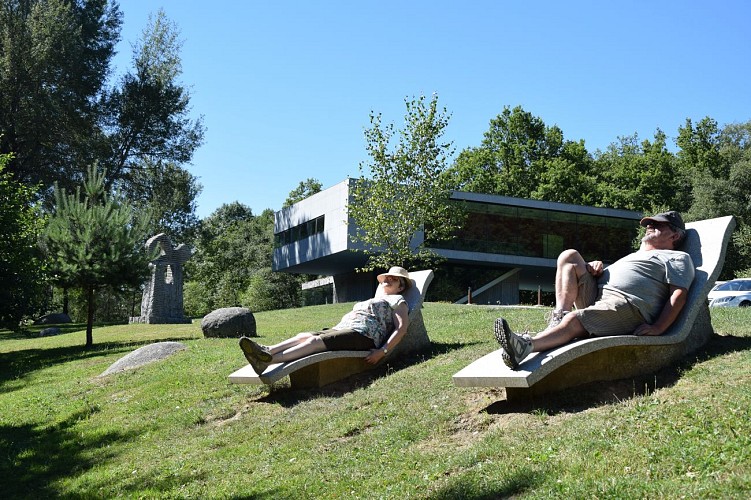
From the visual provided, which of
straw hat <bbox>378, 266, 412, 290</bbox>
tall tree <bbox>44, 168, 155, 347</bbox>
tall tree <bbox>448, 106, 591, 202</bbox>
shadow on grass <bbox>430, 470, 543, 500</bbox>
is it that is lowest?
shadow on grass <bbox>430, 470, 543, 500</bbox>

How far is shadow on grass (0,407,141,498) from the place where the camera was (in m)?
8.66

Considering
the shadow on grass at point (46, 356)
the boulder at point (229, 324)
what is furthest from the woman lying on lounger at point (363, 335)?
the shadow on grass at point (46, 356)

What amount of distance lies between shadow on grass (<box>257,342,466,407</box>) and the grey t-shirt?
3.51 meters

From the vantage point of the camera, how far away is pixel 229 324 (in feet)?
65.4

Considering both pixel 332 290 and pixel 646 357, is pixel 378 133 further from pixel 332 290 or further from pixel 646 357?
pixel 646 357

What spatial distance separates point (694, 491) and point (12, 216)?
23.1m

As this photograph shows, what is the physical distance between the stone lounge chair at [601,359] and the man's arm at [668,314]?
0.09 m

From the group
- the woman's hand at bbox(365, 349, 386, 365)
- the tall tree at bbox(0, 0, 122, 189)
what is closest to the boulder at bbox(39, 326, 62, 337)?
the tall tree at bbox(0, 0, 122, 189)

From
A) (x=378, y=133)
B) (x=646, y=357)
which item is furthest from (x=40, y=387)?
(x=378, y=133)

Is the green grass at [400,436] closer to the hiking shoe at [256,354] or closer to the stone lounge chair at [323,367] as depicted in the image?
the stone lounge chair at [323,367]

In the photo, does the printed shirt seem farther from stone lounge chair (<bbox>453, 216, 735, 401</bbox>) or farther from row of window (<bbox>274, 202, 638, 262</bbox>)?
row of window (<bbox>274, 202, 638, 262</bbox>)

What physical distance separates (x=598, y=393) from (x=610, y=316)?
0.82 meters

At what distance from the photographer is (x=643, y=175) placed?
5672 cm

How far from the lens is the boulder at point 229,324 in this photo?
781 inches
